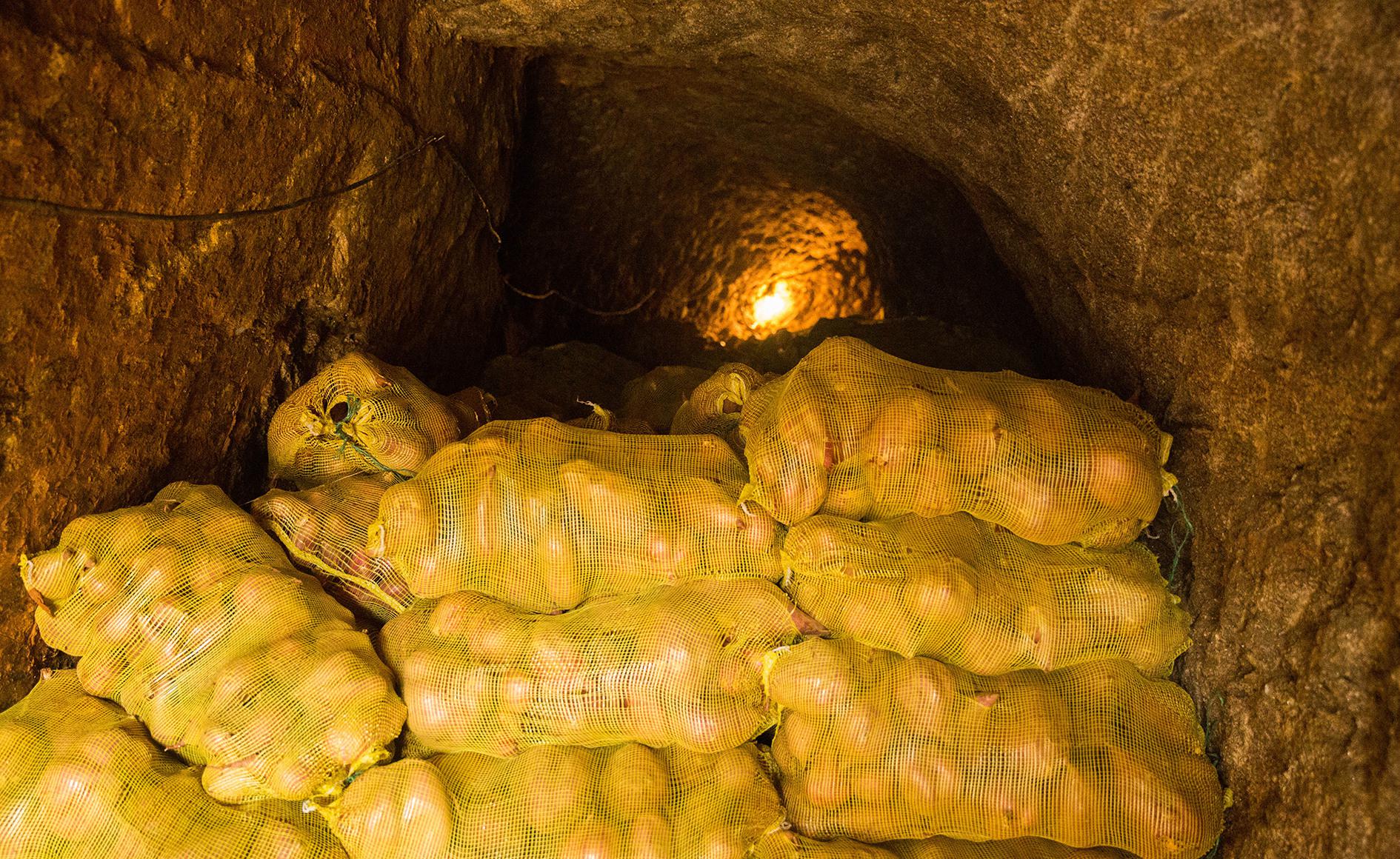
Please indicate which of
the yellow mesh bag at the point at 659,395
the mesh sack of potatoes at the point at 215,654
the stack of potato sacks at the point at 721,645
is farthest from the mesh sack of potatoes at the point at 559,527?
the yellow mesh bag at the point at 659,395

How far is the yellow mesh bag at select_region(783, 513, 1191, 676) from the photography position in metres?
1.82

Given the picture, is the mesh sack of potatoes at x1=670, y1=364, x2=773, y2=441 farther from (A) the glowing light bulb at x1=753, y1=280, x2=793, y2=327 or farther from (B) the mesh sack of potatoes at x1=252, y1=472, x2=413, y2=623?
(A) the glowing light bulb at x1=753, y1=280, x2=793, y2=327

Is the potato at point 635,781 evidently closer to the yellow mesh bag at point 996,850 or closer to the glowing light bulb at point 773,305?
the yellow mesh bag at point 996,850

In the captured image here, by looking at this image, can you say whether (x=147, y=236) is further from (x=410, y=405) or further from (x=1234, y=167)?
(x=1234, y=167)

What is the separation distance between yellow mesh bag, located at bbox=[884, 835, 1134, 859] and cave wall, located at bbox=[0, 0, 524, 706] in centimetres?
185

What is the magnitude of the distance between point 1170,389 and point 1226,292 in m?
0.31

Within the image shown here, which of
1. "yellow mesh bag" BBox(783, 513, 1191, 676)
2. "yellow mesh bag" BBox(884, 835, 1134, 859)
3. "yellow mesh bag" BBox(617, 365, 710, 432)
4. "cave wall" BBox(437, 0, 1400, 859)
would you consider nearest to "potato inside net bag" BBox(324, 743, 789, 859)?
"yellow mesh bag" BBox(884, 835, 1134, 859)

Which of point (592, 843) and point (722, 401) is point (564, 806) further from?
point (722, 401)

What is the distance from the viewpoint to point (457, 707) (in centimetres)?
186

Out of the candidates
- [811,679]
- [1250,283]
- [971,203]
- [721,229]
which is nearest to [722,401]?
[811,679]

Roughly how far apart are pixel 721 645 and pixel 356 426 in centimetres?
101

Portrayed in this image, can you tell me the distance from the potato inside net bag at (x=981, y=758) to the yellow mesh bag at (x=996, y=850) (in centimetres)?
4

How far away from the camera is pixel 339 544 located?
2051 millimetres

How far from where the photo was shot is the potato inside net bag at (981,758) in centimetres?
179
